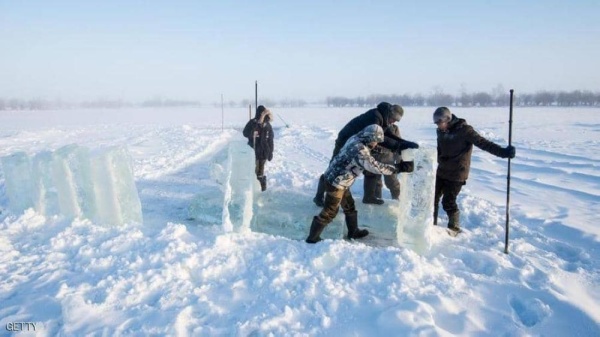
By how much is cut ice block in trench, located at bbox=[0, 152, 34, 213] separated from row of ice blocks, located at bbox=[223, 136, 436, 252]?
10.6 ft

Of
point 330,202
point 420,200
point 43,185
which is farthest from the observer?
point 43,185

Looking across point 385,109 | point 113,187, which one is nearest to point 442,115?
point 385,109

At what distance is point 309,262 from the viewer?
396 centimetres

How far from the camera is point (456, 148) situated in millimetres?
4863

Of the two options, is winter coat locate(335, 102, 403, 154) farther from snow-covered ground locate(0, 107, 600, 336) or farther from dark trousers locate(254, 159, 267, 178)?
dark trousers locate(254, 159, 267, 178)

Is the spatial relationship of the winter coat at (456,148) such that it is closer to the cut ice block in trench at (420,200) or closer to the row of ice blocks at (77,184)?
the cut ice block in trench at (420,200)

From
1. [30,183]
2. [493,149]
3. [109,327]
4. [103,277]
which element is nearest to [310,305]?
[109,327]

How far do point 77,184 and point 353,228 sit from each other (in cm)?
427

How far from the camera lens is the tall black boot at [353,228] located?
194 inches

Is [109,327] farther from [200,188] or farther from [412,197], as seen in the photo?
[200,188]

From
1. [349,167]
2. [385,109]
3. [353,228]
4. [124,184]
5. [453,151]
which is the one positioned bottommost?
[353,228]

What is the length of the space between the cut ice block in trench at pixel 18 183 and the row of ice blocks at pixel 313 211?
10.6ft

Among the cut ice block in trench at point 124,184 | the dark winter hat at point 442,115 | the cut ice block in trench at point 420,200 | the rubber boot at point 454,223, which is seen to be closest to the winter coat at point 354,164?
the cut ice block in trench at point 420,200
